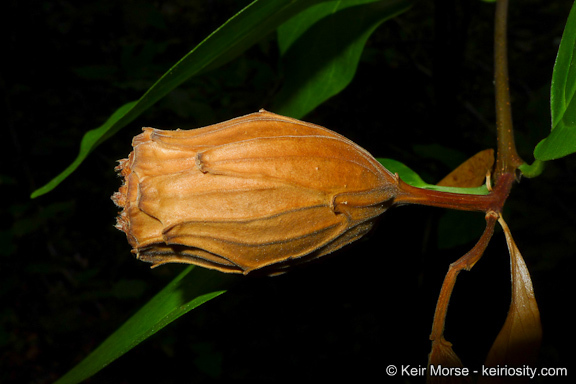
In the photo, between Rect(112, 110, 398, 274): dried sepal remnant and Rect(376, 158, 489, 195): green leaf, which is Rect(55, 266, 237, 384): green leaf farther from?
Rect(376, 158, 489, 195): green leaf

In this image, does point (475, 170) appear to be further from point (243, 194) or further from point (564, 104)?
point (243, 194)

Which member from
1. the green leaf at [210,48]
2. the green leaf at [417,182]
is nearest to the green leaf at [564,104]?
the green leaf at [417,182]

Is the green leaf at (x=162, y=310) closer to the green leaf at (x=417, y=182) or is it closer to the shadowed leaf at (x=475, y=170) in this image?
the green leaf at (x=417, y=182)

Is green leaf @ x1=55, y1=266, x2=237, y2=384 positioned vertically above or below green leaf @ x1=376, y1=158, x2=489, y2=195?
below

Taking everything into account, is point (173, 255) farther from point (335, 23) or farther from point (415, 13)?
point (415, 13)

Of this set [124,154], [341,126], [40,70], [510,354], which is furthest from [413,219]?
[40,70]

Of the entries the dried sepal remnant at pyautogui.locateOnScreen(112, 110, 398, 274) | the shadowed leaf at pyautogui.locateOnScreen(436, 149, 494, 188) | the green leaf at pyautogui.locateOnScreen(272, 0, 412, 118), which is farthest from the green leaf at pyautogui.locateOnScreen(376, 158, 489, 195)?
the green leaf at pyautogui.locateOnScreen(272, 0, 412, 118)
